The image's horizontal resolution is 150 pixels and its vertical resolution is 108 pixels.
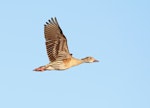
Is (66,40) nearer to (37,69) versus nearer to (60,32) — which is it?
(60,32)

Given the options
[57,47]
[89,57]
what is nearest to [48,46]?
[57,47]

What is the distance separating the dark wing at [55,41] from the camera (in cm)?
2750

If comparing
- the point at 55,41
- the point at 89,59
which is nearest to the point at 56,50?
the point at 55,41

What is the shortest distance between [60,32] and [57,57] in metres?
1.55

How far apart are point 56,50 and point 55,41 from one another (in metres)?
0.58

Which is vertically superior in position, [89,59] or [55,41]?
[55,41]

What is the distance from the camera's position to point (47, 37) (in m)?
27.8

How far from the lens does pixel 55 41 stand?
90.9 ft

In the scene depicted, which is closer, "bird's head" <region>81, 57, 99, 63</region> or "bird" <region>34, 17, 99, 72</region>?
"bird" <region>34, 17, 99, 72</region>

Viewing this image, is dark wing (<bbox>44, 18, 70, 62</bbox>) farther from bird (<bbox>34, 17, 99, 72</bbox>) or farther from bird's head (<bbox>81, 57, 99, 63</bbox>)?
bird's head (<bbox>81, 57, 99, 63</bbox>)

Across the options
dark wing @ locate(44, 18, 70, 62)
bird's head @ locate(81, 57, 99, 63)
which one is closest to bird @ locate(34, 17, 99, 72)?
dark wing @ locate(44, 18, 70, 62)

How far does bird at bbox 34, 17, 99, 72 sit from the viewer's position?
1086 inches

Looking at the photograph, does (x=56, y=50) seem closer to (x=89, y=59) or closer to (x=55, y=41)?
(x=55, y=41)

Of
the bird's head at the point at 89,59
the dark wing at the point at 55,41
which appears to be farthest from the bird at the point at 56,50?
the bird's head at the point at 89,59
